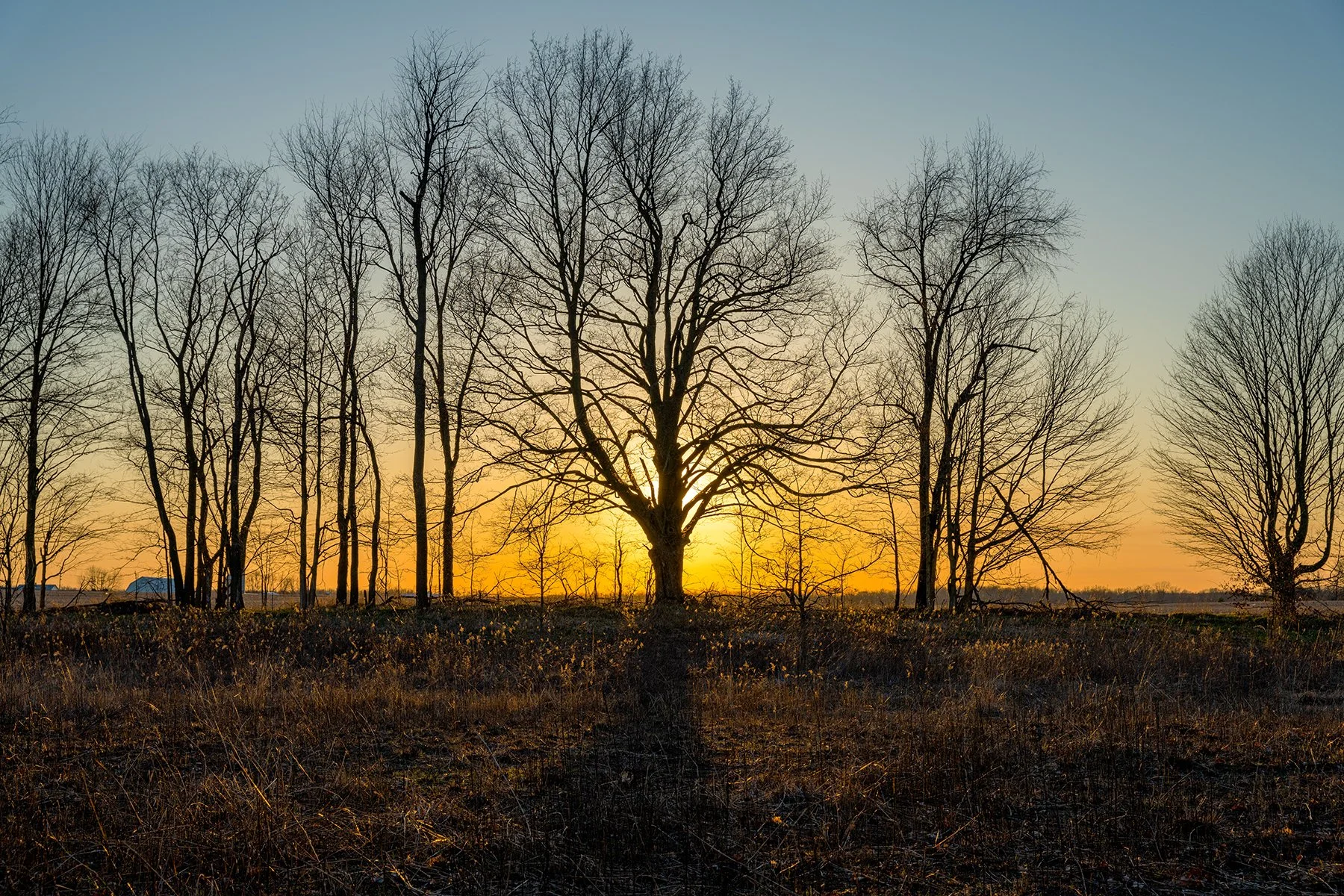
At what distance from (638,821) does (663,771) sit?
131 centimetres

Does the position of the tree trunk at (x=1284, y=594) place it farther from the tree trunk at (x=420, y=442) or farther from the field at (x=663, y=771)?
the tree trunk at (x=420, y=442)

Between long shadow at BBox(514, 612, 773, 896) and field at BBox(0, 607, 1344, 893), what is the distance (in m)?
0.03

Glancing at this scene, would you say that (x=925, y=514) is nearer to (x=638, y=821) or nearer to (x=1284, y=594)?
(x=1284, y=594)

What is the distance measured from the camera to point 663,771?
22.3 ft

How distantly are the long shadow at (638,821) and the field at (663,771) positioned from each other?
0.09ft

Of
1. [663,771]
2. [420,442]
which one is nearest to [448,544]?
[420,442]

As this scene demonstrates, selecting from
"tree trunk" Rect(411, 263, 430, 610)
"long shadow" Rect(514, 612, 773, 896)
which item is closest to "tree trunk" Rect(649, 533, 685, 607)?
"tree trunk" Rect(411, 263, 430, 610)

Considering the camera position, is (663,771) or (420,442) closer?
(663,771)

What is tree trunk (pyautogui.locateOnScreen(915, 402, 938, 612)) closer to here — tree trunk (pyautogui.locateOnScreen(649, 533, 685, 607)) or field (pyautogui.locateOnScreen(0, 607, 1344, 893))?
tree trunk (pyautogui.locateOnScreen(649, 533, 685, 607))

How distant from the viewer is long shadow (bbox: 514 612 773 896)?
473 centimetres

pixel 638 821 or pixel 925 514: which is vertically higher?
pixel 925 514

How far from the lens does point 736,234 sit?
21.2m

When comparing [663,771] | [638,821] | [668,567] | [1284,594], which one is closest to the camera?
[638,821]

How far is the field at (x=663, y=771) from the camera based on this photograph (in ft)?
15.9
